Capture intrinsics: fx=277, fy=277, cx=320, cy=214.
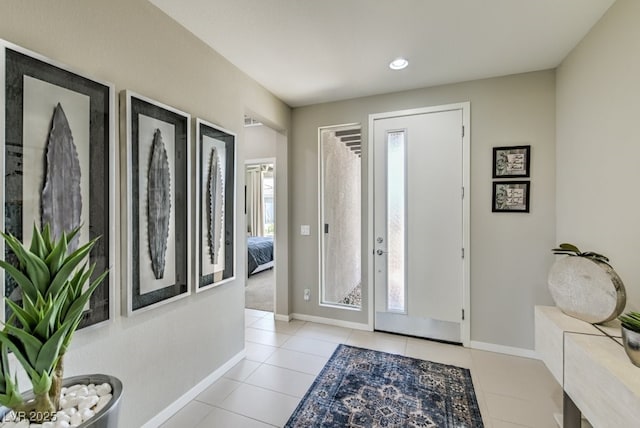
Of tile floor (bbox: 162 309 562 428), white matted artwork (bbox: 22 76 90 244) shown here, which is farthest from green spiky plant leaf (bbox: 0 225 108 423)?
tile floor (bbox: 162 309 562 428)

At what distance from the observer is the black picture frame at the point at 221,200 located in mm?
2123

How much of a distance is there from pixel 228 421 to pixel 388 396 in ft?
3.74

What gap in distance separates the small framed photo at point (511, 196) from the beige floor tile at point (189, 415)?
3.00m

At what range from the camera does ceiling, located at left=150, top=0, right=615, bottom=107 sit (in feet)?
5.84

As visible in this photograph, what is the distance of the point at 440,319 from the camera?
2.93 meters

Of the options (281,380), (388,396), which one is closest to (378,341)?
(388,396)

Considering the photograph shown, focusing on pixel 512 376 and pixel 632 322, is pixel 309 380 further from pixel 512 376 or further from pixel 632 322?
pixel 632 322

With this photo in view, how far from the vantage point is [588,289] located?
1.53 m

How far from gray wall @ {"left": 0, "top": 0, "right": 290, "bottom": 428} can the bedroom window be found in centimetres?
123

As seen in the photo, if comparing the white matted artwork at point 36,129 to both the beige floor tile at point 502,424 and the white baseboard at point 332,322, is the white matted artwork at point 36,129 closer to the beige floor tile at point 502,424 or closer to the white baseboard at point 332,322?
the beige floor tile at point 502,424

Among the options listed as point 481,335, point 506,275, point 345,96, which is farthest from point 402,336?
point 345,96

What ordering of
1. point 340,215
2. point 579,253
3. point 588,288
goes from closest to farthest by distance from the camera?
1. point 588,288
2. point 579,253
3. point 340,215

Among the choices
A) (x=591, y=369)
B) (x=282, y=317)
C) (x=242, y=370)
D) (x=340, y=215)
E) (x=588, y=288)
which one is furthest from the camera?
(x=340, y=215)

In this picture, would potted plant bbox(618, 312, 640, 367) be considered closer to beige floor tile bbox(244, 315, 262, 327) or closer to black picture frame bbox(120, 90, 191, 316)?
black picture frame bbox(120, 90, 191, 316)
